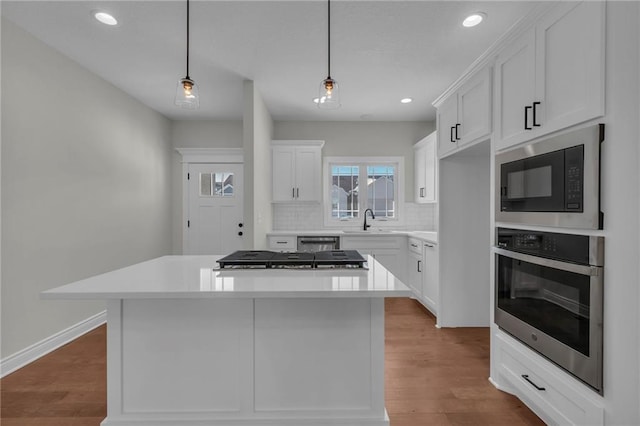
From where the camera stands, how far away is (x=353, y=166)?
545 cm

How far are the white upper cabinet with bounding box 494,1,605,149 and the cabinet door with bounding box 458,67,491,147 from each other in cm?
16

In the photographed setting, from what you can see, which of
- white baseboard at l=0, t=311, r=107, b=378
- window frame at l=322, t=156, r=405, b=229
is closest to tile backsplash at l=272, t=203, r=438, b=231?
window frame at l=322, t=156, r=405, b=229

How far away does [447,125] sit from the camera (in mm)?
3357

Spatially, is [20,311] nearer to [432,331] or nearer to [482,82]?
[432,331]

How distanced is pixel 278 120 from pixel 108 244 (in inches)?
114

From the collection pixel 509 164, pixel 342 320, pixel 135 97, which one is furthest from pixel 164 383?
pixel 135 97

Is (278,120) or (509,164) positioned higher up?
(278,120)

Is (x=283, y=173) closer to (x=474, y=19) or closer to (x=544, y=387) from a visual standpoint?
(x=474, y=19)

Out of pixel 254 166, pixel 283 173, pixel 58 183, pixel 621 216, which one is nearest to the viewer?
pixel 621 216

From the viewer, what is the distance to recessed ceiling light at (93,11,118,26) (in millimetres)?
2500

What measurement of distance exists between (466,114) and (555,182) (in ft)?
4.27

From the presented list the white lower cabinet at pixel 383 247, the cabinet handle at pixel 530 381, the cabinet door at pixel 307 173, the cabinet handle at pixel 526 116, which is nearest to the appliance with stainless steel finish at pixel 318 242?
the white lower cabinet at pixel 383 247

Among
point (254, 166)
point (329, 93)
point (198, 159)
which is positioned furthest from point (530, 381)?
point (198, 159)

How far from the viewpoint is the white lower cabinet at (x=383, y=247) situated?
470 cm
